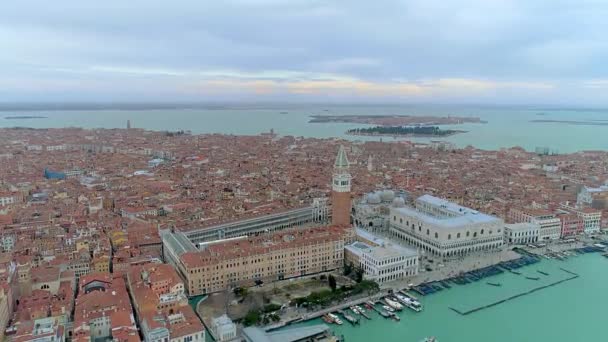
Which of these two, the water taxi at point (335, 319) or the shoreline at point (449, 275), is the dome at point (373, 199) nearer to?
the shoreline at point (449, 275)

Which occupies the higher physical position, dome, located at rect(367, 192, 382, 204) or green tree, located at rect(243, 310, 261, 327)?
dome, located at rect(367, 192, 382, 204)

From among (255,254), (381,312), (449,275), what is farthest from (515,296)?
(255,254)

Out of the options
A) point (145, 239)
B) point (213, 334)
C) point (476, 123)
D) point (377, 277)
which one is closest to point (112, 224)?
point (145, 239)

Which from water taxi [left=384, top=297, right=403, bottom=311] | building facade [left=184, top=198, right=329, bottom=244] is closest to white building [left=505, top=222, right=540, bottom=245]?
building facade [left=184, top=198, right=329, bottom=244]

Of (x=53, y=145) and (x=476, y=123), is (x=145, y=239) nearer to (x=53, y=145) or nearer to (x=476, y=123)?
(x=53, y=145)

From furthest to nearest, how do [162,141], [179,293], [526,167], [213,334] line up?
[162,141] < [526,167] < [179,293] < [213,334]

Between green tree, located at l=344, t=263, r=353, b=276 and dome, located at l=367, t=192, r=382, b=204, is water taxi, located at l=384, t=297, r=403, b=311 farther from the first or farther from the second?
dome, located at l=367, t=192, r=382, b=204
